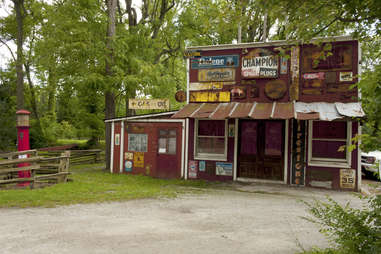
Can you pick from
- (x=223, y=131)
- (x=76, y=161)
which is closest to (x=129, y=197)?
(x=223, y=131)

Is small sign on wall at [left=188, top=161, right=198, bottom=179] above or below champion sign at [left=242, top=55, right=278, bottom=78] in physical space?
below

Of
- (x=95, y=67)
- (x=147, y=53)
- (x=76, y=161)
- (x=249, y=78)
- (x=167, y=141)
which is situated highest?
(x=147, y=53)

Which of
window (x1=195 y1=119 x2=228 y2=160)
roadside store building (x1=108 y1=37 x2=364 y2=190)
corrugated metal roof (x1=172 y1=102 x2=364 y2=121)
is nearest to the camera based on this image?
corrugated metal roof (x1=172 y1=102 x2=364 y2=121)

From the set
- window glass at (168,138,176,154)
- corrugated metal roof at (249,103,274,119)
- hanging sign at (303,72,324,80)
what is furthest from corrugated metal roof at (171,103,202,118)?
hanging sign at (303,72,324,80)

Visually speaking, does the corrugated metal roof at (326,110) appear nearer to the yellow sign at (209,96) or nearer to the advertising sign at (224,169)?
the yellow sign at (209,96)

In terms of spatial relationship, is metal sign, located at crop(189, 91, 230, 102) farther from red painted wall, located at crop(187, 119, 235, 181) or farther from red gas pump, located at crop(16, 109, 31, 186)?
red gas pump, located at crop(16, 109, 31, 186)

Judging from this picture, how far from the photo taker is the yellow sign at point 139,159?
13.0 meters

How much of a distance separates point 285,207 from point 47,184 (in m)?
7.36

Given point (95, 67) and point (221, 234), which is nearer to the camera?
point (221, 234)

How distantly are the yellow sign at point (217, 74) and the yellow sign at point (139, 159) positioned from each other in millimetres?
4207

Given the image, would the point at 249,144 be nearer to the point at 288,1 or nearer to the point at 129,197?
the point at 129,197

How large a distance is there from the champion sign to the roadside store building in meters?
0.04

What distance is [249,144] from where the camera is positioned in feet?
38.0

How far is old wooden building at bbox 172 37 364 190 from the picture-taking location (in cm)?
1042
